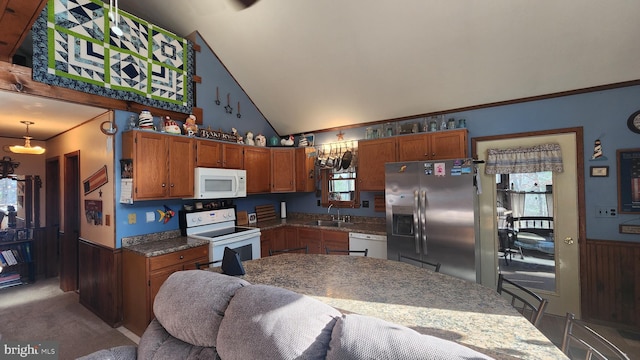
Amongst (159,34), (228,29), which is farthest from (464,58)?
(159,34)

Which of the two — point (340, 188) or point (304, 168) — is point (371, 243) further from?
point (304, 168)

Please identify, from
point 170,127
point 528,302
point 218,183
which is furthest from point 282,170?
point 528,302

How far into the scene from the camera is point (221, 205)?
398 centimetres

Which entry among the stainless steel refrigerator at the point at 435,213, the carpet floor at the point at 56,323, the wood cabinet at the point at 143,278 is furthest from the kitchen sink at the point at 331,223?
the carpet floor at the point at 56,323

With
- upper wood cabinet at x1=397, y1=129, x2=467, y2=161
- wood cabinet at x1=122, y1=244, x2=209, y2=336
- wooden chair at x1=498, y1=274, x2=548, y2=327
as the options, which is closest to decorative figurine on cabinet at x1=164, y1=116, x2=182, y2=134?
wood cabinet at x1=122, y1=244, x2=209, y2=336

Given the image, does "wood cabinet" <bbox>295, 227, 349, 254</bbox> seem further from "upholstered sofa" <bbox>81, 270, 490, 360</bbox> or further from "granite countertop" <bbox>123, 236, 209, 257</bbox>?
"upholstered sofa" <bbox>81, 270, 490, 360</bbox>

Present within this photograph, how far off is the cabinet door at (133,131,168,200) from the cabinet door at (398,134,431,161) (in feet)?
9.65

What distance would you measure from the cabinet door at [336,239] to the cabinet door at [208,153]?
1.83 metres

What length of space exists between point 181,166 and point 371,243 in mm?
2603

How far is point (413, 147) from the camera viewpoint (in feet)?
11.6

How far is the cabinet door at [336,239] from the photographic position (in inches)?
150

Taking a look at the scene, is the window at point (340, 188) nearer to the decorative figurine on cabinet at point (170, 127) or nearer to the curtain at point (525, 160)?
the curtain at point (525, 160)

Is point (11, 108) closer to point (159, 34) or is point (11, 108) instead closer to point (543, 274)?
point (159, 34)

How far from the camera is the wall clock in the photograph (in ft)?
8.86
